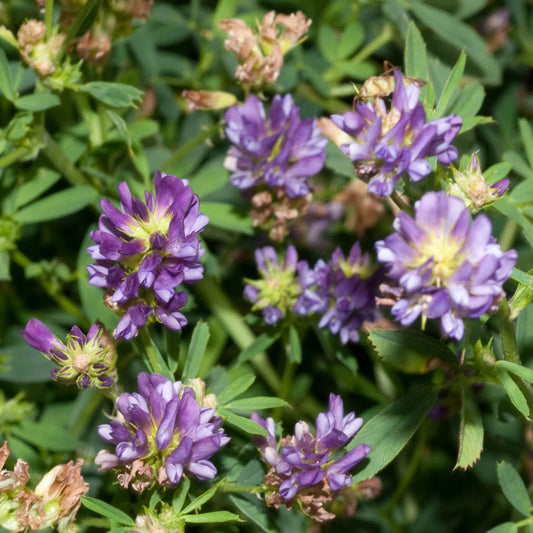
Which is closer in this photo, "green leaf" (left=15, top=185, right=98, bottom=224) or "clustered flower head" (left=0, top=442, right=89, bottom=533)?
"clustered flower head" (left=0, top=442, right=89, bottom=533)

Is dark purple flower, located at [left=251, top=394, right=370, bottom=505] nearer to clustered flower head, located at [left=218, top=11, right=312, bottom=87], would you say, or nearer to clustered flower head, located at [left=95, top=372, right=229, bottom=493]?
clustered flower head, located at [left=95, top=372, right=229, bottom=493]

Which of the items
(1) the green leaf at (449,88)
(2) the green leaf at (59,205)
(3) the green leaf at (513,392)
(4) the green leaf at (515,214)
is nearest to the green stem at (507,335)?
(3) the green leaf at (513,392)

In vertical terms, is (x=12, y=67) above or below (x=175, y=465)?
above

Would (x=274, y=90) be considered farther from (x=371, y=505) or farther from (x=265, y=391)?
(x=371, y=505)

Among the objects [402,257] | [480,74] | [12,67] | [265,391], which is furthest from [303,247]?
[402,257]

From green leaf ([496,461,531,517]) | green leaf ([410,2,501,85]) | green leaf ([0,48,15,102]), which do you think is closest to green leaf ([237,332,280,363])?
green leaf ([496,461,531,517])

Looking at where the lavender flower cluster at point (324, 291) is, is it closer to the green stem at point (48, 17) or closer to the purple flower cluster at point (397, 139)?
the purple flower cluster at point (397, 139)

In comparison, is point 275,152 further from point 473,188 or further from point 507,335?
point 507,335
